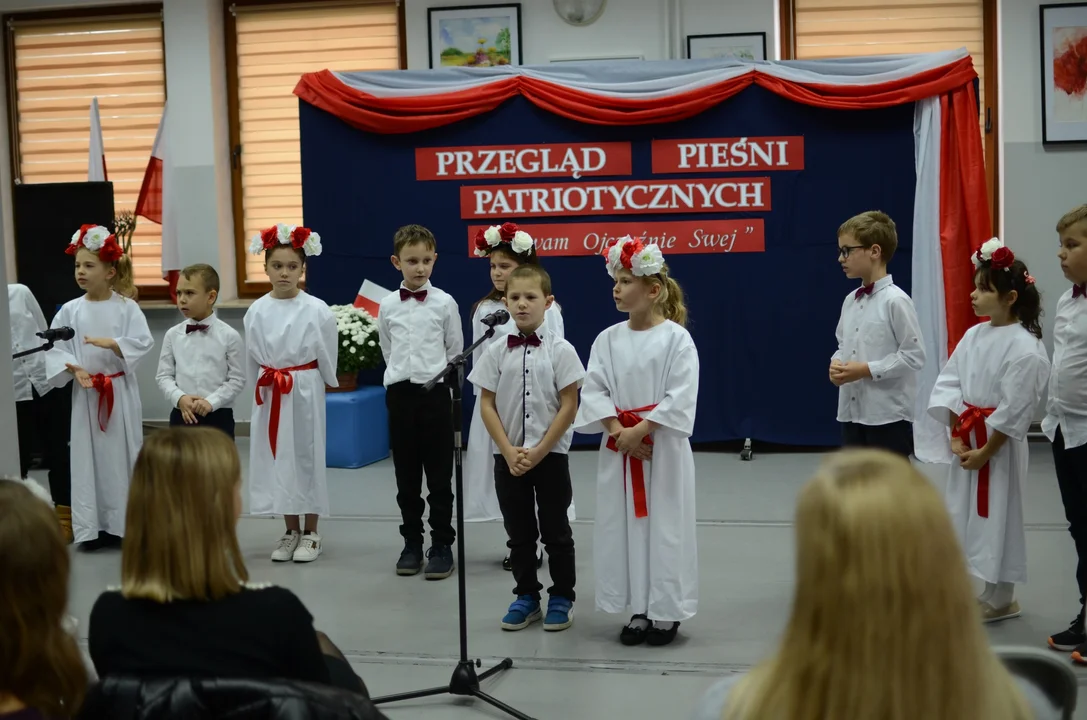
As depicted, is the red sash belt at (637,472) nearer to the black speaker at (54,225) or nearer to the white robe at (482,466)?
the white robe at (482,466)

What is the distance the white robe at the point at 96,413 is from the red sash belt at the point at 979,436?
11.5ft

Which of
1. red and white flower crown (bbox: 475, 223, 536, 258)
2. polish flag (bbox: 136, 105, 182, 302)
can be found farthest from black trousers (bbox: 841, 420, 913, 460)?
polish flag (bbox: 136, 105, 182, 302)

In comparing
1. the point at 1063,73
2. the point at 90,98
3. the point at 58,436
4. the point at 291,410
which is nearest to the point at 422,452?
the point at 291,410

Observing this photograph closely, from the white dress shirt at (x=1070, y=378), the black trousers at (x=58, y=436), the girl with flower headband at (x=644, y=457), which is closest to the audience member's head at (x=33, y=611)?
the girl with flower headband at (x=644, y=457)

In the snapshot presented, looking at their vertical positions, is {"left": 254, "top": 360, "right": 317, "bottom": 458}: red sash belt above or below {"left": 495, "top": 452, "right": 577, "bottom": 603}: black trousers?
above

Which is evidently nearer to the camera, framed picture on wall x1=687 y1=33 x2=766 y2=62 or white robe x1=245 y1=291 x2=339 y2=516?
white robe x1=245 y1=291 x2=339 y2=516

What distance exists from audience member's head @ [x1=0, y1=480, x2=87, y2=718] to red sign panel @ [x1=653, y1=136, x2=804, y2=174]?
19.0ft

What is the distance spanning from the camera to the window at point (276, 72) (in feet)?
26.8

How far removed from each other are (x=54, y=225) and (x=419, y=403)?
11.9ft

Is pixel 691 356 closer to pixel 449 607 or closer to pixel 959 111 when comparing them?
pixel 449 607

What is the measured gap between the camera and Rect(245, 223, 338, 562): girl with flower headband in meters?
4.87

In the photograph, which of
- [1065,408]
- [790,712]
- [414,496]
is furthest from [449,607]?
[790,712]

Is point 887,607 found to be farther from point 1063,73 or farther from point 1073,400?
point 1063,73

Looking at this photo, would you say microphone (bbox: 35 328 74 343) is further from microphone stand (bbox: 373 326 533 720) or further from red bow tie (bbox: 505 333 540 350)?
microphone stand (bbox: 373 326 533 720)
